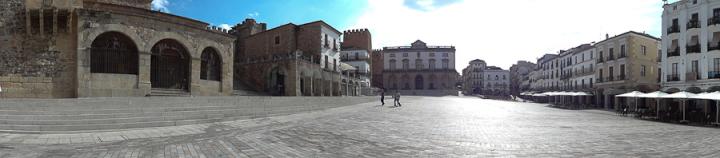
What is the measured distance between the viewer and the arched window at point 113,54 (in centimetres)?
1923

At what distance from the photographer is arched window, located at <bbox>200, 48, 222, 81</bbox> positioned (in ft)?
80.6

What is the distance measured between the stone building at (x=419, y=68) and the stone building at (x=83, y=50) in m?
58.6

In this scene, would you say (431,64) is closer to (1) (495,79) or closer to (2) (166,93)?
(1) (495,79)

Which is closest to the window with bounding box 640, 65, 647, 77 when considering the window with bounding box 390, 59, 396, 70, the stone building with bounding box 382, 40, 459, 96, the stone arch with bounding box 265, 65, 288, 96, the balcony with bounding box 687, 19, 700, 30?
the balcony with bounding box 687, 19, 700, 30

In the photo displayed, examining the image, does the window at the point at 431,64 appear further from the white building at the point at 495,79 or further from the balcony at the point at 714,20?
the balcony at the point at 714,20

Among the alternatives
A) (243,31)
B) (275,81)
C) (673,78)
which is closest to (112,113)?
(275,81)

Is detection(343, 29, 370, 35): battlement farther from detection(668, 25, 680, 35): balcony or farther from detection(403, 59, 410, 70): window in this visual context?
detection(668, 25, 680, 35): balcony

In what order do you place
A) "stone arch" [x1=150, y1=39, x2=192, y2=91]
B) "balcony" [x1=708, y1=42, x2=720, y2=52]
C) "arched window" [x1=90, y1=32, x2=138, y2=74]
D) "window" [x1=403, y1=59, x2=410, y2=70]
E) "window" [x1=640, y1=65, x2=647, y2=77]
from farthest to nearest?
"window" [x1=403, y1=59, x2=410, y2=70], "window" [x1=640, y1=65, x2=647, y2=77], "balcony" [x1=708, y1=42, x2=720, y2=52], "stone arch" [x1=150, y1=39, x2=192, y2=91], "arched window" [x1=90, y1=32, x2=138, y2=74]

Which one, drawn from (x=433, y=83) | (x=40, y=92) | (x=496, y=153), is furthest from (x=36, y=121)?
(x=433, y=83)

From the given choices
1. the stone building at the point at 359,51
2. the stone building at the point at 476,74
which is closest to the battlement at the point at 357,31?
the stone building at the point at 359,51

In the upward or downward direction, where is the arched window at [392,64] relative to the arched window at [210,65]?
upward

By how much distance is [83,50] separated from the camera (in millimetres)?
18328

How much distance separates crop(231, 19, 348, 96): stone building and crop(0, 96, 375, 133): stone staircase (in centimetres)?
1358

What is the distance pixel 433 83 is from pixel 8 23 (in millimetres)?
68637
